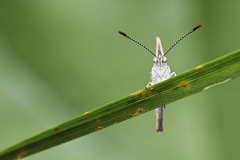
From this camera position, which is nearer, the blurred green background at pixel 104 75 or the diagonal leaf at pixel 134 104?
the diagonal leaf at pixel 134 104

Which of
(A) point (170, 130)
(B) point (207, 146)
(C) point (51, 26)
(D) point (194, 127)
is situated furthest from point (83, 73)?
(B) point (207, 146)

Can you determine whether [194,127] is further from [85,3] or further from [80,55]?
[85,3]

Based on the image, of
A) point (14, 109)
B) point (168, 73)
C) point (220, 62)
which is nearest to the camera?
point (220, 62)

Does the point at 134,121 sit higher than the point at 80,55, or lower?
lower

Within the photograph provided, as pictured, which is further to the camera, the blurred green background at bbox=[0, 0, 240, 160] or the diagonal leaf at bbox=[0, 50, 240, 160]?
the blurred green background at bbox=[0, 0, 240, 160]
